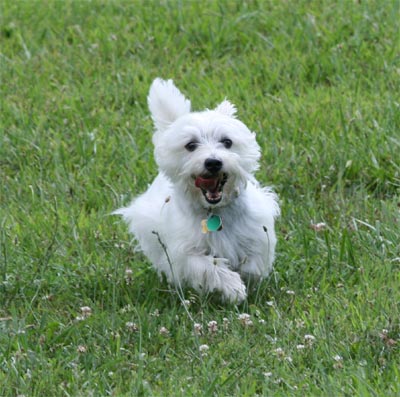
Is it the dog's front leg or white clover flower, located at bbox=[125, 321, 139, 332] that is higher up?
the dog's front leg

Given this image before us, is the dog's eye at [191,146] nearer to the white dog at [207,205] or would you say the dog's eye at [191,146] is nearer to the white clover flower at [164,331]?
the white dog at [207,205]

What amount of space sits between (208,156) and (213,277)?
0.63 m

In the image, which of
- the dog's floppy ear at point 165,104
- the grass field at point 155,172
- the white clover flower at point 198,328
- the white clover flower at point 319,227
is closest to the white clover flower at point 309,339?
the grass field at point 155,172

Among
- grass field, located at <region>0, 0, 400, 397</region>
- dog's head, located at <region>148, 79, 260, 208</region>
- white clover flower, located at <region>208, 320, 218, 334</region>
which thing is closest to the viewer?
grass field, located at <region>0, 0, 400, 397</region>

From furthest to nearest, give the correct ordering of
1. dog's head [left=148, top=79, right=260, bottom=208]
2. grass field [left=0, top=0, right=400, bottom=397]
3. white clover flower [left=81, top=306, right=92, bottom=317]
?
1. dog's head [left=148, top=79, right=260, bottom=208]
2. white clover flower [left=81, top=306, right=92, bottom=317]
3. grass field [left=0, top=0, right=400, bottom=397]

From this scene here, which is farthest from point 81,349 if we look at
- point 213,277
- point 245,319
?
point 213,277

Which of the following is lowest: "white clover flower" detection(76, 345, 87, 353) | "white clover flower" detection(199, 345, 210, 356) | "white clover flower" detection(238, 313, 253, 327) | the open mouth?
"white clover flower" detection(76, 345, 87, 353)

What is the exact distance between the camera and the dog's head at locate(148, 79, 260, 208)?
20.5 ft

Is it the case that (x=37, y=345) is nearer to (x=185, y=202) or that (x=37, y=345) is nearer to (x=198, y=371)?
(x=198, y=371)

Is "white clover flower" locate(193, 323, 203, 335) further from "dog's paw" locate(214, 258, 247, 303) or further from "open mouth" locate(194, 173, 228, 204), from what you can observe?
"open mouth" locate(194, 173, 228, 204)

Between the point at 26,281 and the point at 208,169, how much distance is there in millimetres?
1236

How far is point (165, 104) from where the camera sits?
666cm

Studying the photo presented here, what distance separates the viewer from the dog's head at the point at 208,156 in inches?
246

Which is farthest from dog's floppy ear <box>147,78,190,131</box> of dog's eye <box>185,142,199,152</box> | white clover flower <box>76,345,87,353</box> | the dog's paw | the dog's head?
white clover flower <box>76,345,87,353</box>
